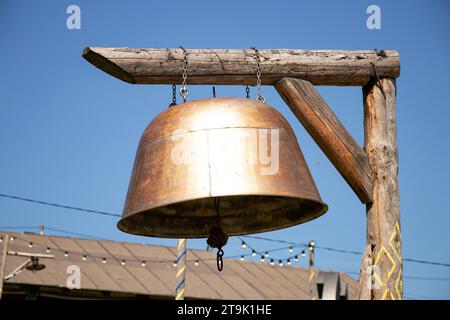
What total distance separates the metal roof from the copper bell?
16.9 meters

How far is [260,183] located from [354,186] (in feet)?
6.33

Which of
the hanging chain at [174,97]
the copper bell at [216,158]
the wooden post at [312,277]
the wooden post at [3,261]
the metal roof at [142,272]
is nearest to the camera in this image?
the copper bell at [216,158]

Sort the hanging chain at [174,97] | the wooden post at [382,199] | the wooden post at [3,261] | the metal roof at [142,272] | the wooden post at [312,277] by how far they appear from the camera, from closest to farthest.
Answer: the hanging chain at [174,97] < the wooden post at [382,199] < the wooden post at [3,261] < the metal roof at [142,272] < the wooden post at [312,277]

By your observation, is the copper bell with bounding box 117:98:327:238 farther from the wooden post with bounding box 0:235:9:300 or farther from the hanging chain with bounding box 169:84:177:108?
the wooden post with bounding box 0:235:9:300

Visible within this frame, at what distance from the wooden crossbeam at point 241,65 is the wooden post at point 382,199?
0.62ft

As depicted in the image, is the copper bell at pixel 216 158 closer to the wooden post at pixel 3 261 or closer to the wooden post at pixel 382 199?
the wooden post at pixel 382 199

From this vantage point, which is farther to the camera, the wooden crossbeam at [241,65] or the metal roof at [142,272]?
the metal roof at [142,272]

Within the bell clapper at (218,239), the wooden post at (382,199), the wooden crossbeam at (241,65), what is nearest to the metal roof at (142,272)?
the wooden post at (382,199)

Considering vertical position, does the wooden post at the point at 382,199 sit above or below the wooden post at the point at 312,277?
above

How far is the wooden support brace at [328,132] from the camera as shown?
20.3 feet

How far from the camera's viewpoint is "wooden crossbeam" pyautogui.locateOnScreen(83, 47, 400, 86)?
Answer: 5938 millimetres

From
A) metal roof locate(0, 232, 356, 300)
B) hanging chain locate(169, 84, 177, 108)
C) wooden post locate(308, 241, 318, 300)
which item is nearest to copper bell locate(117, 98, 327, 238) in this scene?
hanging chain locate(169, 84, 177, 108)

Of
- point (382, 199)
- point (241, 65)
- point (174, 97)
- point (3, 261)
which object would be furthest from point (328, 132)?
point (3, 261)

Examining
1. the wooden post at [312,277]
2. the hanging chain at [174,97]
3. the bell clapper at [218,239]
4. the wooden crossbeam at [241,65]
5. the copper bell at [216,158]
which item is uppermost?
the wooden crossbeam at [241,65]
